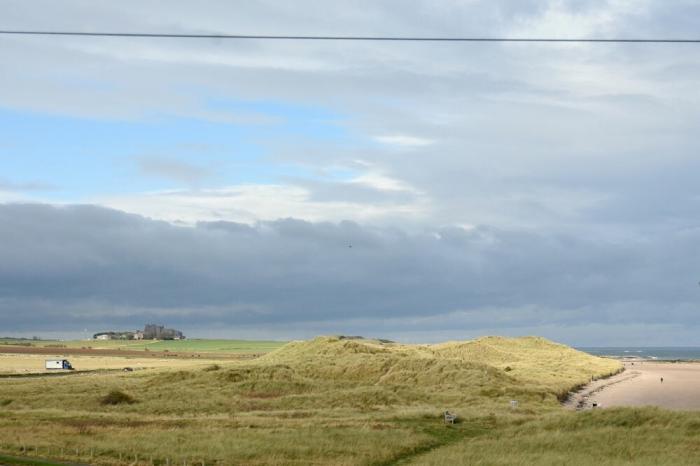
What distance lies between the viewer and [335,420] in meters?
61.9

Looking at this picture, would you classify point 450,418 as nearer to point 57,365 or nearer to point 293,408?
point 293,408

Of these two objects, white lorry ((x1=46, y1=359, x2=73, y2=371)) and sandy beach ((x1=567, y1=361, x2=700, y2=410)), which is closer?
sandy beach ((x1=567, y1=361, x2=700, y2=410))

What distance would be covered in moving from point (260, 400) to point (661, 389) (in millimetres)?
56191

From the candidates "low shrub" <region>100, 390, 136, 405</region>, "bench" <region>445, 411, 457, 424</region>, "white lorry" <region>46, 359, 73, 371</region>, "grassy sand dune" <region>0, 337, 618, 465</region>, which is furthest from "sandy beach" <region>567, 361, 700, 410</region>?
"white lorry" <region>46, 359, 73, 371</region>

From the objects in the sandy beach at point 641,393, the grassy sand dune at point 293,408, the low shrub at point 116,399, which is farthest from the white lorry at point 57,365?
the sandy beach at point 641,393

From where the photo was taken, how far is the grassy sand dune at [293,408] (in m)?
47.2

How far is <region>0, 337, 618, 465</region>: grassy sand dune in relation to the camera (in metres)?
47.2

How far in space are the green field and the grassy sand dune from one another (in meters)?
A: 0.12

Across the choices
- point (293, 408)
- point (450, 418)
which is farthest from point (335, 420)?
point (293, 408)

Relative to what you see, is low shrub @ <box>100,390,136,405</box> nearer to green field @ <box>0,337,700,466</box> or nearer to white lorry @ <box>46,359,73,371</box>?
green field @ <box>0,337,700,466</box>

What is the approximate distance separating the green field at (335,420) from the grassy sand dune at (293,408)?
0.38 ft

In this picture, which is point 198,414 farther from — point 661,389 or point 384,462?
point 661,389

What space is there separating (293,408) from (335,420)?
15.3 metres

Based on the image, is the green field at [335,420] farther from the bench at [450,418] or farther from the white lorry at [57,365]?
the white lorry at [57,365]
